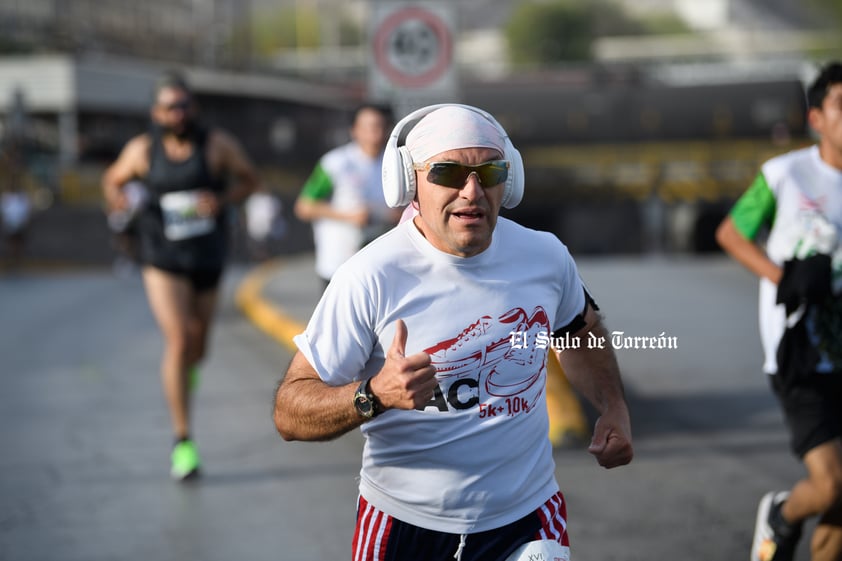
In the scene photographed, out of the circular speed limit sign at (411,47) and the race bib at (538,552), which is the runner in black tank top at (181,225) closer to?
the circular speed limit sign at (411,47)

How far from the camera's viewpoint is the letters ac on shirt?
286cm

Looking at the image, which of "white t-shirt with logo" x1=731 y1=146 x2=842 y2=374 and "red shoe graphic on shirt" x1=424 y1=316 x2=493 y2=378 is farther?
"white t-shirt with logo" x1=731 y1=146 x2=842 y2=374

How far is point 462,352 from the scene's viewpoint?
286 centimetres

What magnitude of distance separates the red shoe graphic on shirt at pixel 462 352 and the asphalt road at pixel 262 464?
2.45m

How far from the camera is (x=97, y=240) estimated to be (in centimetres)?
3225

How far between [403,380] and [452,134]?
66 cm

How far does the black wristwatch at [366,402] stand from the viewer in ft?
8.64

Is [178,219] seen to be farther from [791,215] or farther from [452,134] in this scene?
[452,134]

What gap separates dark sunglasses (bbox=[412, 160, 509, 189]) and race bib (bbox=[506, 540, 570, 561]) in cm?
89

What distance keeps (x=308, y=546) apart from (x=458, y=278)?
9.16 feet

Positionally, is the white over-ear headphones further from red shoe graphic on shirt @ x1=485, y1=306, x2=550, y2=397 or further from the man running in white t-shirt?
red shoe graphic on shirt @ x1=485, y1=306, x2=550, y2=397

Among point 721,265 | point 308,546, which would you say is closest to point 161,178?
point 308,546

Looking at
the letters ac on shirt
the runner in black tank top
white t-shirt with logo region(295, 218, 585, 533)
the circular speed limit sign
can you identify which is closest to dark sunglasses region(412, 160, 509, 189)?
white t-shirt with logo region(295, 218, 585, 533)

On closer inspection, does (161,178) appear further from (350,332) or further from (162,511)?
(350,332)
